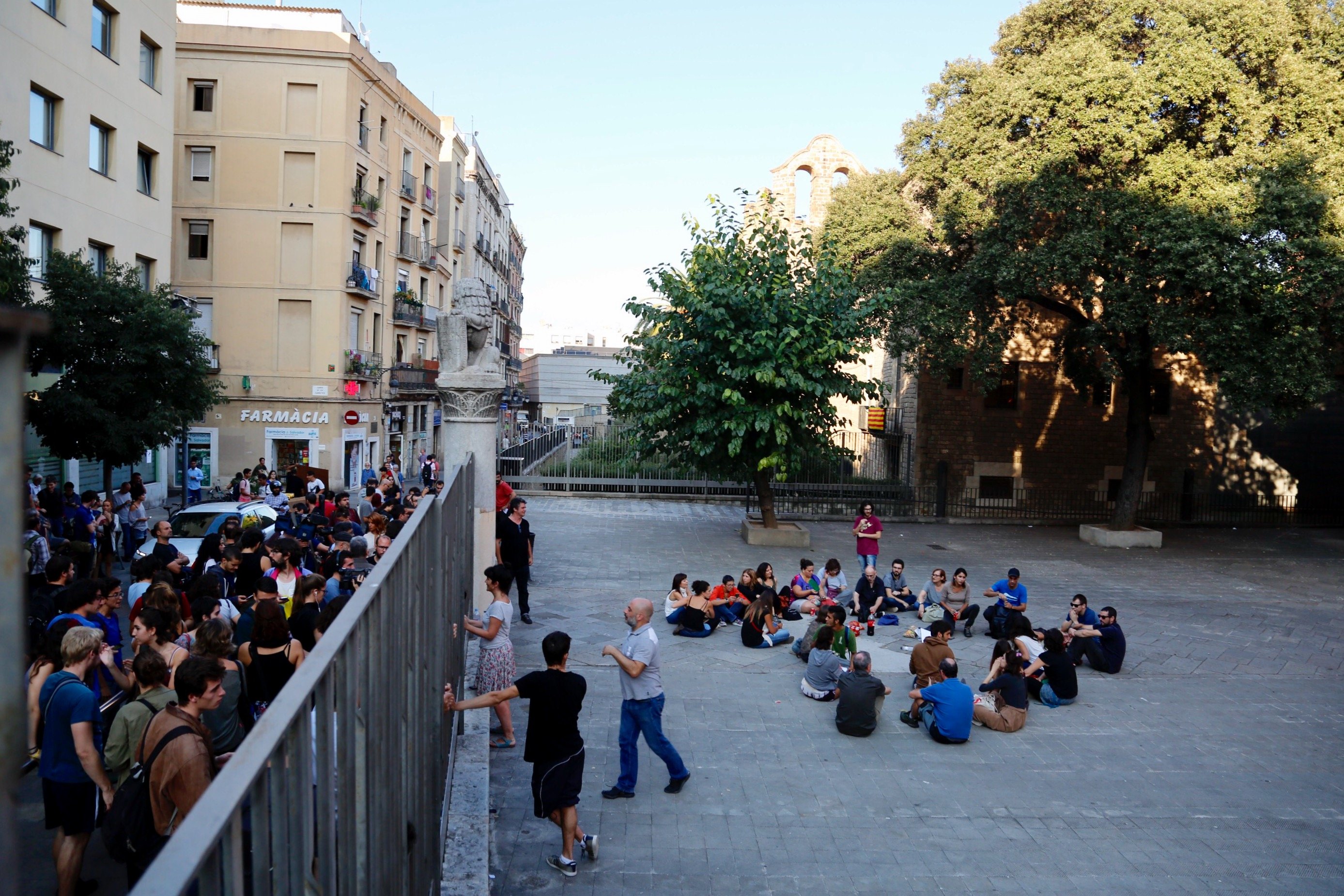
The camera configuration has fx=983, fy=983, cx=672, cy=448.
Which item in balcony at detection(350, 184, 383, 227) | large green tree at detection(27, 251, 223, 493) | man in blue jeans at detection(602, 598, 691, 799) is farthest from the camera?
balcony at detection(350, 184, 383, 227)

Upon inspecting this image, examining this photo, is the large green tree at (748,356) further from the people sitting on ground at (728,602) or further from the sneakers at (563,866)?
the sneakers at (563,866)

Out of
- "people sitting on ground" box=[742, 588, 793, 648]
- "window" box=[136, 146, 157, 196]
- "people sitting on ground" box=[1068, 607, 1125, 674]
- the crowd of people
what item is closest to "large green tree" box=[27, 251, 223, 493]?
"window" box=[136, 146, 157, 196]

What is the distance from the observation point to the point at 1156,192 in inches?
777

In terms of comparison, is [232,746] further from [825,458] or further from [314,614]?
[825,458]

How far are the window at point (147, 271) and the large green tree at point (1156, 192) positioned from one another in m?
17.6

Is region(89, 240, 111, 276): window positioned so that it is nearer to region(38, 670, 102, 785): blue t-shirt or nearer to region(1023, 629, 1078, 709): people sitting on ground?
region(38, 670, 102, 785): blue t-shirt

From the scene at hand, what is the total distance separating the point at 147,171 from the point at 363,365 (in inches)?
414

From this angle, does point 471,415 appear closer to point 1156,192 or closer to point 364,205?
point 1156,192

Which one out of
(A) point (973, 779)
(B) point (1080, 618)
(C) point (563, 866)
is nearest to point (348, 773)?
(C) point (563, 866)

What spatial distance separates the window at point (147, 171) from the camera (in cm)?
2366

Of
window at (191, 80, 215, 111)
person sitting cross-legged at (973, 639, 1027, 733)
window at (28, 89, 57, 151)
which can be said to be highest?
window at (191, 80, 215, 111)

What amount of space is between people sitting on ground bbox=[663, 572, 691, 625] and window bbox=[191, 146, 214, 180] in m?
25.0

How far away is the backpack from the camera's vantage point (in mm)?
3609

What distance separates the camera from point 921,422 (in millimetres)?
27859
